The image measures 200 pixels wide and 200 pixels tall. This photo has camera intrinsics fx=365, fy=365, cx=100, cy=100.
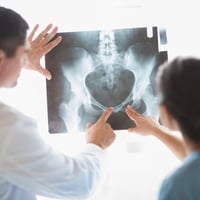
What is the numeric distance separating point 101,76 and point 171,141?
1.12ft

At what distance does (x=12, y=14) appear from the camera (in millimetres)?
1034

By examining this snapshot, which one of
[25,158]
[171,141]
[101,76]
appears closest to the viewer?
[25,158]

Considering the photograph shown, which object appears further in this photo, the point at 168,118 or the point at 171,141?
the point at 171,141

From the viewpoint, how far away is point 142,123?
4.28ft

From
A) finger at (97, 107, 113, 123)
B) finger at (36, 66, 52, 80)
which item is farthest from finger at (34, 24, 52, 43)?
finger at (97, 107, 113, 123)

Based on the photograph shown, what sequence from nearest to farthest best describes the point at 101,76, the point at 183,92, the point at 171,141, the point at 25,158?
1. the point at 183,92
2. the point at 25,158
3. the point at 171,141
4. the point at 101,76

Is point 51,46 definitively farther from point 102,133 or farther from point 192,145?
point 192,145

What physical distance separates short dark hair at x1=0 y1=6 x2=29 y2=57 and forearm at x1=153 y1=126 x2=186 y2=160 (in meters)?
0.56

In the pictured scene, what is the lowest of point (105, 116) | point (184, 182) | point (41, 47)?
point (184, 182)

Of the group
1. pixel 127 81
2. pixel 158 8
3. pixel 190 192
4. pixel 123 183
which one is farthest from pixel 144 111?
pixel 190 192

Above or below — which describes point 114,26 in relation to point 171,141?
above

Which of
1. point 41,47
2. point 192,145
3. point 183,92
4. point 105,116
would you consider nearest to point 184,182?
point 192,145

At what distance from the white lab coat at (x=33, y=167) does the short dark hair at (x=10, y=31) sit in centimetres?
17

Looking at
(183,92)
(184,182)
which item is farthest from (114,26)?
(184,182)
